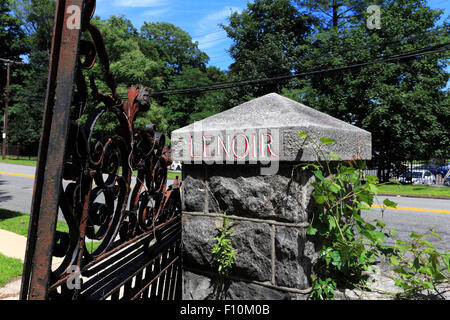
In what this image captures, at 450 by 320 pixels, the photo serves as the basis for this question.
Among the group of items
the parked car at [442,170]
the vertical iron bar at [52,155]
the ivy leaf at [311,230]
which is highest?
Answer: the parked car at [442,170]

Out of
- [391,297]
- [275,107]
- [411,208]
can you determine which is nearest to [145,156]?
[275,107]

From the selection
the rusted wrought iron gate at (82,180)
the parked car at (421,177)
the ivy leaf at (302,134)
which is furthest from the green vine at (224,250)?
the parked car at (421,177)

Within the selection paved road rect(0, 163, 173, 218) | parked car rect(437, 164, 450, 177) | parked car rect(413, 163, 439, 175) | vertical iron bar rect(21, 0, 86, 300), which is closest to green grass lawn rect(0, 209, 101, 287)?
paved road rect(0, 163, 173, 218)

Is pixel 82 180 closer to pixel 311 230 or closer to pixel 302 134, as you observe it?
pixel 302 134

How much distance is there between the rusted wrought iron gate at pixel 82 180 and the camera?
0.90m

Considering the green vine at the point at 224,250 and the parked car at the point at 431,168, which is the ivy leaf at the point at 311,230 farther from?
the parked car at the point at 431,168

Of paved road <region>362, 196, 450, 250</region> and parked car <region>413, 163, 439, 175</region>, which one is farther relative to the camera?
parked car <region>413, 163, 439, 175</region>

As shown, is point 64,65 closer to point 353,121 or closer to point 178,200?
point 178,200

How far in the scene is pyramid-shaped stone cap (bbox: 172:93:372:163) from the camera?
1566 mm

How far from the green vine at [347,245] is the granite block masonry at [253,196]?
7 centimetres

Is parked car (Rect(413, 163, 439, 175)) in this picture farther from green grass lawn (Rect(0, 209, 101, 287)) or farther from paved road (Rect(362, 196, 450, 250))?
green grass lawn (Rect(0, 209, 101, 287))

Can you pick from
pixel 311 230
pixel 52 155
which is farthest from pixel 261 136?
pixel 52 155

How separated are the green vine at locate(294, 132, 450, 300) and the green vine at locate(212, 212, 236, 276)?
0.46 m
